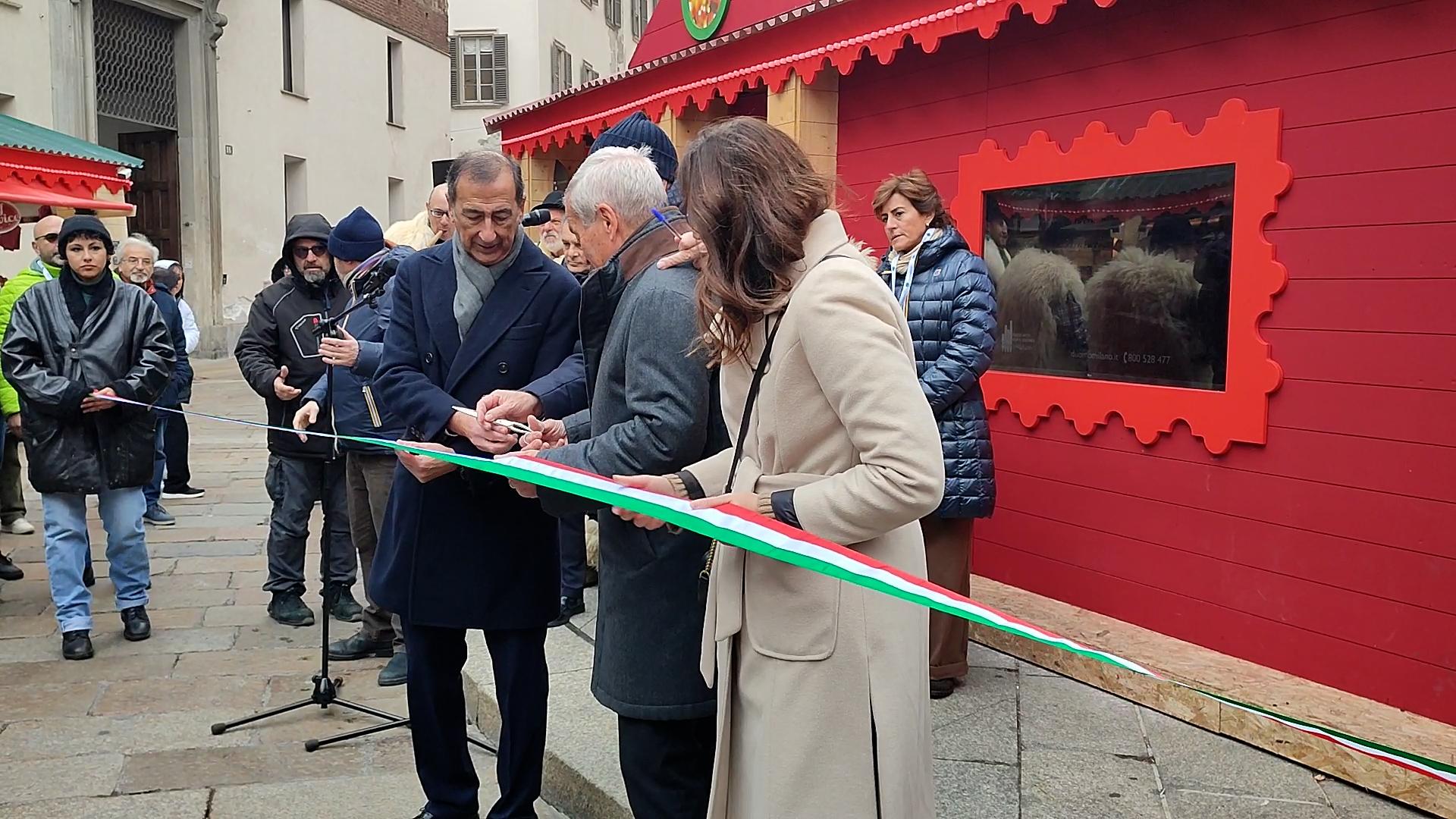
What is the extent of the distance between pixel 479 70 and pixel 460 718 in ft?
101

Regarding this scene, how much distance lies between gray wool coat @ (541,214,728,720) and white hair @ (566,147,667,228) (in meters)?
0.07

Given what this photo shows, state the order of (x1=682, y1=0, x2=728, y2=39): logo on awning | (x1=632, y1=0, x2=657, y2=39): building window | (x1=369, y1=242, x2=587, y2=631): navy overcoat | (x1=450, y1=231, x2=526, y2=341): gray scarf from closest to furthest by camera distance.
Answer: (x1=369, y1=242, x2=587, y2=631): navy overcoat < (x1=450, y1=231, x2=526, y2=341): gray scarf < (x1=682, y1=0, x2=728, y2=39): logo on awning < (x1=632, y1=0, x2=657, y2=39): building window

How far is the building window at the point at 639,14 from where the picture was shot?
41.3 metres

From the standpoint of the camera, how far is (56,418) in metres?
5.81

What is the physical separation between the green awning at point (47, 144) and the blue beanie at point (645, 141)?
7.35m

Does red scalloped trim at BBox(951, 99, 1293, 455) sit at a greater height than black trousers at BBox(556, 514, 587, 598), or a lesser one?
greater

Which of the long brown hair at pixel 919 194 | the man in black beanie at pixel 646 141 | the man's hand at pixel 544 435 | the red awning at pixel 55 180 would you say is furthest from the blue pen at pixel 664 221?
the red awning at pixel 55 180

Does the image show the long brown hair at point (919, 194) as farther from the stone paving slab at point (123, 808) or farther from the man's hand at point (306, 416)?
the stone paving slab at point (123, 808)

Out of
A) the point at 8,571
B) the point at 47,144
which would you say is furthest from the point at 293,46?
the point at 8,571

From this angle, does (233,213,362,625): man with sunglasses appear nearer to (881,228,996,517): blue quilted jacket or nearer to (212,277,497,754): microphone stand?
(212,277,497,754): microphone stand

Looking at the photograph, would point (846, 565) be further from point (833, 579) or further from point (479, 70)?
point (479, 70)

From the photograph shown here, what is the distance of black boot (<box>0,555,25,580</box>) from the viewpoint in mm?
7047

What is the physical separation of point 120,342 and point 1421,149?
18.0 ft

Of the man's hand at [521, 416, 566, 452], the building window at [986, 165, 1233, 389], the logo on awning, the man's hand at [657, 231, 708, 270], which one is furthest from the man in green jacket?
the man's hand at [657, 231, 708, 270]
